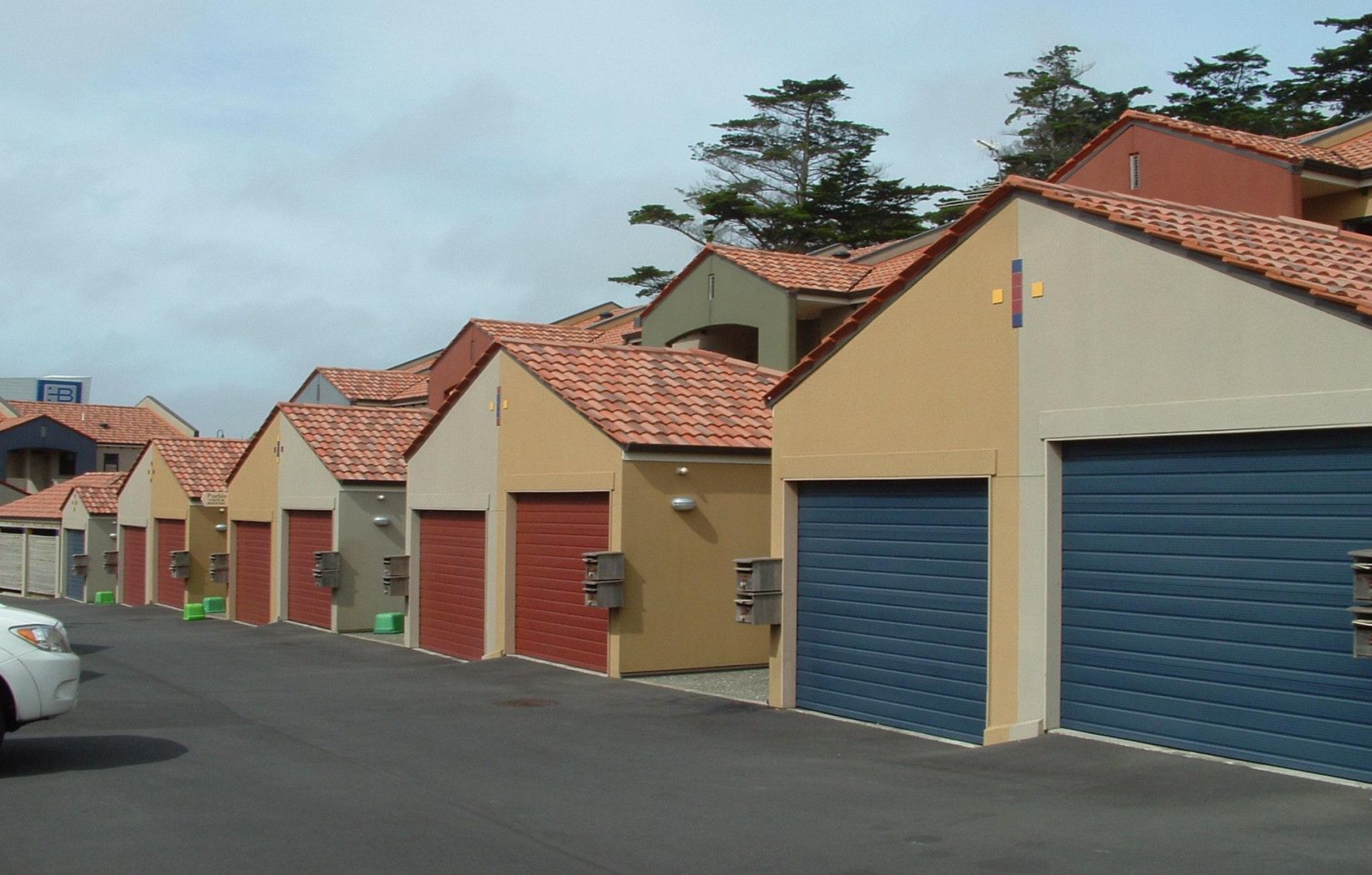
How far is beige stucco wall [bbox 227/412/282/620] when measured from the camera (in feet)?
95.7

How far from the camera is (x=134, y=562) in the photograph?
41.3m

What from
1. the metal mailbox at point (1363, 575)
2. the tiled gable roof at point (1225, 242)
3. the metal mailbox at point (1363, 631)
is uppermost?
the tiled gable roof at point (1225, 242)

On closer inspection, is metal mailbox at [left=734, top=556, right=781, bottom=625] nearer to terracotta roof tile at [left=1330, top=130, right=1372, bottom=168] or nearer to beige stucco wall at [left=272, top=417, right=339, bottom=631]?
beige stucco wall at [left=272, top=417, right=339, bottom=631]

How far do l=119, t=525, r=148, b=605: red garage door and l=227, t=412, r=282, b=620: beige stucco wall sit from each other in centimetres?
862

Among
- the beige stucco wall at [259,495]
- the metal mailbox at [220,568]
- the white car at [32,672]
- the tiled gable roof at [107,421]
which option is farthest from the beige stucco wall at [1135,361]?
the tiled gable roof at [107,421]

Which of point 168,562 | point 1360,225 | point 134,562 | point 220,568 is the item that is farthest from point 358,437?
point 1360,225

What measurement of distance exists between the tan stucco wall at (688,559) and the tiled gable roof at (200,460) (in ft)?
66.6

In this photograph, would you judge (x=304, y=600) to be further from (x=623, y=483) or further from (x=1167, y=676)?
(x=1167, y=676)

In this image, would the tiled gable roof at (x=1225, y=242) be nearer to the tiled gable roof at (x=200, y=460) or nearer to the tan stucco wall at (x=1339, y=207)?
the tan stucco wall at (x=1339, y=207)

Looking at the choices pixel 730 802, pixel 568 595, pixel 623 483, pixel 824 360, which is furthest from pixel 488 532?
pixel 730 802

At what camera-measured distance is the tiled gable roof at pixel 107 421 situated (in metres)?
75.4

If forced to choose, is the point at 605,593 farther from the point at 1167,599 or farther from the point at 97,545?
the point at 97,545

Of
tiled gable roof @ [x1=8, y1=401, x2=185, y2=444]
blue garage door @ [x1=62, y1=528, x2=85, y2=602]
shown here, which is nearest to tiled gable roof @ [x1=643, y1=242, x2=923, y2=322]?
blue garage door @ [x1=62, y1=528, x2=85, y2=602]

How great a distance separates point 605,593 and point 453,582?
5457 mm
